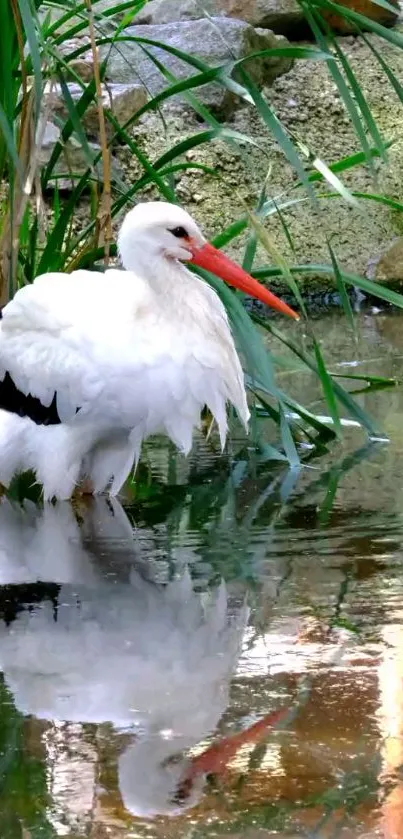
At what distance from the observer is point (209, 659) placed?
310 cm

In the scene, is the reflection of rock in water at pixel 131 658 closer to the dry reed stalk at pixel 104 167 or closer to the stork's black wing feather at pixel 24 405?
the stork's black wing feather at pixel 24 405

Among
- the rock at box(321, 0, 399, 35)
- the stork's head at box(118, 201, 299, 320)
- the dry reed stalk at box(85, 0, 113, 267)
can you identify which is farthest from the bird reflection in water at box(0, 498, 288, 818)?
the rock at box(321, 0, 399, 35)

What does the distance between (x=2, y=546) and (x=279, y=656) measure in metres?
1.50

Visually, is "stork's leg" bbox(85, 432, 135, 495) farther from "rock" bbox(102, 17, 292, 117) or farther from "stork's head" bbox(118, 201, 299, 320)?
"rock" bbox(102, 17, 292, 117)

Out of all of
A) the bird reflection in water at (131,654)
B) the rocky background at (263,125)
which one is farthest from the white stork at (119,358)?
the rocky background at (263,125)

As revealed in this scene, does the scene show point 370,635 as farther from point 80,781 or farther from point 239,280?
point 239,280

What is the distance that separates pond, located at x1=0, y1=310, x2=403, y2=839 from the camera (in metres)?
2.32

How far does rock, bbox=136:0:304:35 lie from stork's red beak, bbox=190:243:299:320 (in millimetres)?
8159

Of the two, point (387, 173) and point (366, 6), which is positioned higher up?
point (366, 6)

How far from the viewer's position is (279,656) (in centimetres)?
305

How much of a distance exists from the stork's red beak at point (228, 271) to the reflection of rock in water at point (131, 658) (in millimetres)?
1281

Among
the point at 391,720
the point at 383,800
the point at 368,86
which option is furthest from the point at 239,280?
the point at 368,86

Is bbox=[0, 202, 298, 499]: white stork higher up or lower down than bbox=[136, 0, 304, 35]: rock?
lower down

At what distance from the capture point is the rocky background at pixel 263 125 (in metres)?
11.1
